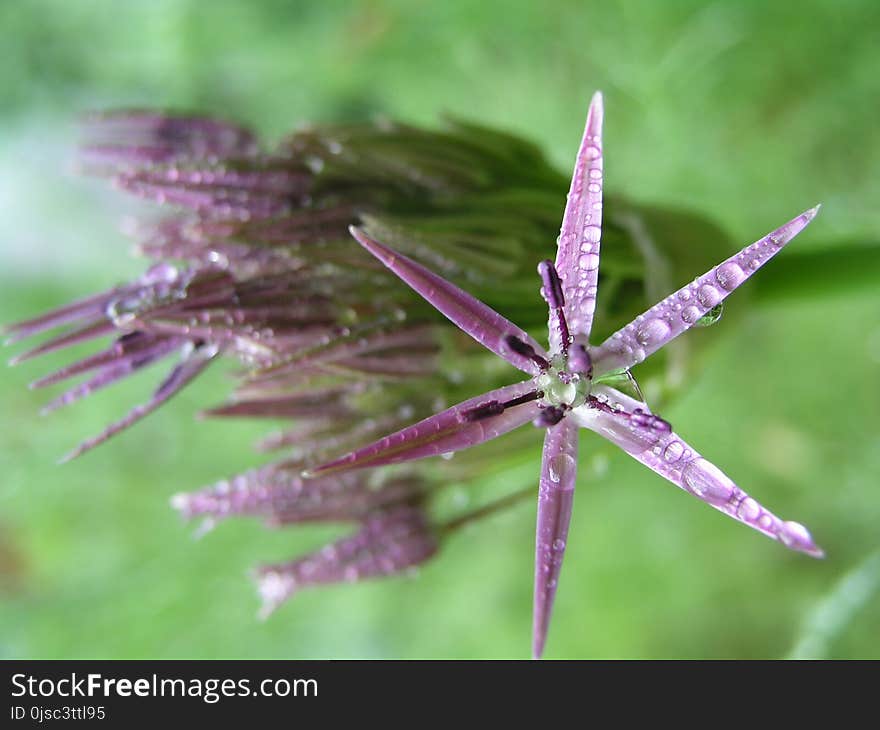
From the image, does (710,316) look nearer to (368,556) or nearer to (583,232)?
(583,232)

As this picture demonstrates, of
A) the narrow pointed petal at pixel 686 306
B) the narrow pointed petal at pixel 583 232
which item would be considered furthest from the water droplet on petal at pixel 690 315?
the narrow pointed petal at pixel 583 232

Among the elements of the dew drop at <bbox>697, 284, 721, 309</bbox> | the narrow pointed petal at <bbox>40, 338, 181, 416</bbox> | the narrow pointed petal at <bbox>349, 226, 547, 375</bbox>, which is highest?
the narrow pointed petal at <bbox>40, 338, 181, 416</bbox>

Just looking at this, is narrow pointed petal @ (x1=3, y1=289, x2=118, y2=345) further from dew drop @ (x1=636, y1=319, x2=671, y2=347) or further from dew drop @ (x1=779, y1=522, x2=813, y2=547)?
dew drop @ (x1=779, y1=522, x2=813, y2=547)

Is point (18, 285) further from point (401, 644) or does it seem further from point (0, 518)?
point (401, 644)

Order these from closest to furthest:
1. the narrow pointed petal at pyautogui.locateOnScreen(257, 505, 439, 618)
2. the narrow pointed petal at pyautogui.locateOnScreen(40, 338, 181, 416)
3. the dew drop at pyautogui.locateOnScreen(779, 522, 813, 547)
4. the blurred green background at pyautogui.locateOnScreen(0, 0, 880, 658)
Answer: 1. the dew drop at pyautogui.locateOnScreen(779, 522, 813, 547)
2. the narrow pointed petal at pyautogui.locateOnScreen(40, 338, 181, 416)
3. the narrow pointed petal at pyautogui.locateOnScreen(257, 505, 439, 618)
4. the blurred green background at pyautogui.locateOnScreen(0, 0, 880, 658)

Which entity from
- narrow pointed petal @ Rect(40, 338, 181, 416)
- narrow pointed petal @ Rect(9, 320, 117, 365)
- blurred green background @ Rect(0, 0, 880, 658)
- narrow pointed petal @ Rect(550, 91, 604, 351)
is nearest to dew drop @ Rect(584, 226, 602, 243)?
narrow pointed petal @ Rect(550, 91, 604, 351)

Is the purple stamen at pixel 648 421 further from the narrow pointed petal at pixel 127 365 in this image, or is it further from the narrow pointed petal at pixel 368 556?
the narrow pointed petal at pixel 368 556
